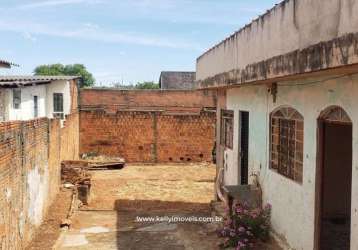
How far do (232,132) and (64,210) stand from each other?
4.72 metres

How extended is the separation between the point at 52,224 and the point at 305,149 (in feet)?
19.9

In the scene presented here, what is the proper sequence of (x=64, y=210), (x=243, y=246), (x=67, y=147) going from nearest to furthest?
(x=243, y=246) < (x=64, y=210) < (x=67, y=147)

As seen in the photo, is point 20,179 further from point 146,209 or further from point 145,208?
point 145,208

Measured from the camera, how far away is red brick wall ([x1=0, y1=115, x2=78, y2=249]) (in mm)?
6984

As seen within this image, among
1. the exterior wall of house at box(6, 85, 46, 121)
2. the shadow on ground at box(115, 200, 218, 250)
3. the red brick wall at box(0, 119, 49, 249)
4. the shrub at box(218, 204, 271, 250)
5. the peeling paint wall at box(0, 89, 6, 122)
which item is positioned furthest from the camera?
the exterior wall of house at box(6, 85, 46, 121)

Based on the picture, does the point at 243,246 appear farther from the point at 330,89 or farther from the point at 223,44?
the point at 223,44

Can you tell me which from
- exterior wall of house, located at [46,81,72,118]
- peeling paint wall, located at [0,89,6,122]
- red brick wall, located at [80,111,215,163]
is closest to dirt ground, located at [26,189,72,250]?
peeling paint wall, located at [0,89,6,122]

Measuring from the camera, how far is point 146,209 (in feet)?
45.1

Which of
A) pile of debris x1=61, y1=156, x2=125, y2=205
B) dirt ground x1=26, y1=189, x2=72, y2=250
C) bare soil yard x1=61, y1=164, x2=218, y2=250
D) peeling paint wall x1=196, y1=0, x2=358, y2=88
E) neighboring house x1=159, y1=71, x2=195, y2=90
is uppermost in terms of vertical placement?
neighboring house x1=159, y1=71, x2=195, y2=90

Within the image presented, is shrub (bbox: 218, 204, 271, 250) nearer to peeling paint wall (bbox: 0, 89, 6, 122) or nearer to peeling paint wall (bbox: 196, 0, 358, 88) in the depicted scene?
peeling paint wall (bbox: 196, 0, 358, 88)

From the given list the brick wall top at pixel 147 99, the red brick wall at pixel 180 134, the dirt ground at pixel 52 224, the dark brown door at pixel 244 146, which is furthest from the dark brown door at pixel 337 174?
the brick wall top at pixel 147 99

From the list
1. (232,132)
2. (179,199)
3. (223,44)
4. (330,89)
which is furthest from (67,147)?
(330,89)

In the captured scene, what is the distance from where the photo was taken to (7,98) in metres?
15.1

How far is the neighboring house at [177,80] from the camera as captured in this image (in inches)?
1607
